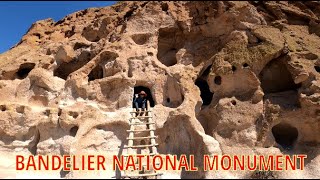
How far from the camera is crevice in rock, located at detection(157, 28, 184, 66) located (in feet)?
38.6

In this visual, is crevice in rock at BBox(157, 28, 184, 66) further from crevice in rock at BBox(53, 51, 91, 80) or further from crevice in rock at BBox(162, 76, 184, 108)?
crevice in rock at BBox(53, 51, 91, 80)

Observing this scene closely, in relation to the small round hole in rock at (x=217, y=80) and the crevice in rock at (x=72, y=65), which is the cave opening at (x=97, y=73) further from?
the small round hole in rock at (x=217, y=80)

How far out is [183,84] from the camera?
1028 cm

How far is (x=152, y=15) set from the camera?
11906mm

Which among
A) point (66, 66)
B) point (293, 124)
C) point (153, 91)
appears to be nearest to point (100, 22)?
point (66, 66)

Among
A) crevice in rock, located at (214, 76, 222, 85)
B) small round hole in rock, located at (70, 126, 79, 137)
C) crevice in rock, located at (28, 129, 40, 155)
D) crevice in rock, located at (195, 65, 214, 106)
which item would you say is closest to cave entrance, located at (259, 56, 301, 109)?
crevice in rock, located at (214, 76, 222, 85)

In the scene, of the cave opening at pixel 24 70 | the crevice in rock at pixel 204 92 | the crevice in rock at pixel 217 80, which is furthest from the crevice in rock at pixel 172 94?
the cave opening at pixel 24 70

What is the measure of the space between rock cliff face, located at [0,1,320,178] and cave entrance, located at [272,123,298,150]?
0.10 feet

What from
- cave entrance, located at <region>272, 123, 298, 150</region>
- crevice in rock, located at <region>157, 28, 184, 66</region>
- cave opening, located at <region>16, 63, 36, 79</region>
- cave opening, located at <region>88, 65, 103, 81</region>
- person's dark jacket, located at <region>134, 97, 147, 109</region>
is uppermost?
crevice in rock, located at <region>157, 28, 184, 66</region>

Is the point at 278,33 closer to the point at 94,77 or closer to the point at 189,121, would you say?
the point at 189,121

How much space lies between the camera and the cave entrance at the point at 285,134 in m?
9.73

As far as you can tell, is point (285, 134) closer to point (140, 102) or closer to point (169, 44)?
point (140, 102)

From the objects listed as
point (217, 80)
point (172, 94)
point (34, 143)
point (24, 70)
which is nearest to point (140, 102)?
point (172, 94)

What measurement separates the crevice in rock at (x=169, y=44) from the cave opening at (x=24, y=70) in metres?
4.42
